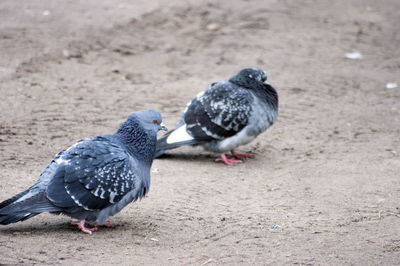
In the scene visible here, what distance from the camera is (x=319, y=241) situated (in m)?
4.75

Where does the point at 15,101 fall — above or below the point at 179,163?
above

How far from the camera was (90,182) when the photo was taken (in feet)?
15.1

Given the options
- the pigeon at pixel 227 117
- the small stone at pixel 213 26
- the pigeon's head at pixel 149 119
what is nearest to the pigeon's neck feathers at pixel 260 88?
the pigeon at pixel 227 117

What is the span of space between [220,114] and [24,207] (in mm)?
3327

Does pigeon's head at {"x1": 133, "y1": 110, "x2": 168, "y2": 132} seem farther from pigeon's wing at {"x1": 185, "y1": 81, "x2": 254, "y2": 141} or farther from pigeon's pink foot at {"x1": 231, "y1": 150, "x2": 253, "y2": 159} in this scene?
pigeon's pink foot at {"x1": 231, "y1": 150, "x2": 253, "y2": 159}

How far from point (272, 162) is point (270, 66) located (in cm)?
363

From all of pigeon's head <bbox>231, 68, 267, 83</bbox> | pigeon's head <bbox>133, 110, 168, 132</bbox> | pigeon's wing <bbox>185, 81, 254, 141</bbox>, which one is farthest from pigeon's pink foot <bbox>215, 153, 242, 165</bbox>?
pigeon's head <bbox>133, 110, 168, 132</bbox>

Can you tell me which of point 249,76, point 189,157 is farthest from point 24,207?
point 249,76

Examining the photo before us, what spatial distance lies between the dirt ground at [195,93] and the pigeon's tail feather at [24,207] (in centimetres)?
19

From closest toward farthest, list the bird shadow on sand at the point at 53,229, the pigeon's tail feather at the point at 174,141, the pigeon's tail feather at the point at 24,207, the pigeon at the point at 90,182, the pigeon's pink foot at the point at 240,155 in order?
the pigeon's tail feather at the point at 24,207 < the pigeon at the point at 90,182 < the bird shadow on sand at the point at 53,229 < the pigeon's tail feather at the point at 174,141 < the pigeon's pink foot at the point at 240,155

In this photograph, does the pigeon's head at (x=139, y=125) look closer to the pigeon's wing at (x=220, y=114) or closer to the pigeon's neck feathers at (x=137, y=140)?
the pigeon's neck feathers at (x=137, y=140)

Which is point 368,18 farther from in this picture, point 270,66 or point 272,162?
point 272,162

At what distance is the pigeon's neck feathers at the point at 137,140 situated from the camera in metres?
4.96

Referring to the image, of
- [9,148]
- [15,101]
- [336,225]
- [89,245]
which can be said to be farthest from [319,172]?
[15,101]
